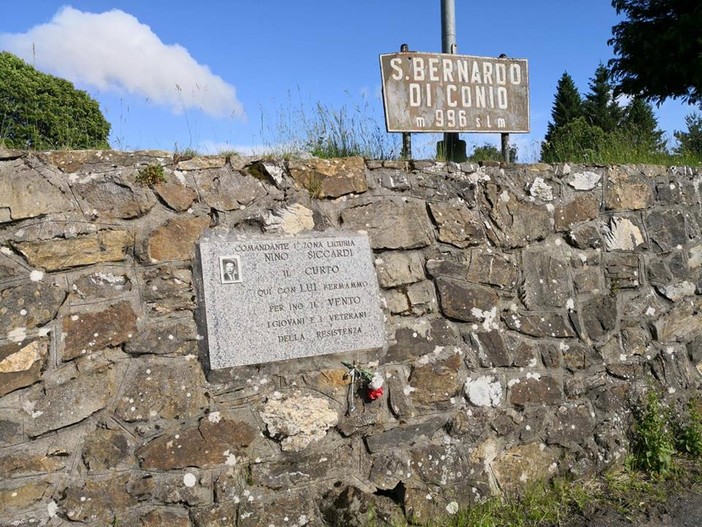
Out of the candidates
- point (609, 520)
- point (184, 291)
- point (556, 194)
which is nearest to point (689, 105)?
point (556, 194)

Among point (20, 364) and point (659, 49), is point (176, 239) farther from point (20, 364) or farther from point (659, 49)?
point (659, 49)

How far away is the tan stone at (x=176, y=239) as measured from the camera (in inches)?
105

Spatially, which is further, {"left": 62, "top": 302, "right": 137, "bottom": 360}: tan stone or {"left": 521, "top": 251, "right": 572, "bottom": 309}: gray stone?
{"left": 521, "top": 251, "right": 572, "bottom": 309}: gray stone

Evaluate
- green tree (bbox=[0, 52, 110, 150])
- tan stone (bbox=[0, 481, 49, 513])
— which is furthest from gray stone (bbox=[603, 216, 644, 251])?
green tree (bbox=[0, 52, 110, 150])

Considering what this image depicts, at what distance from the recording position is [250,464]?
273cm

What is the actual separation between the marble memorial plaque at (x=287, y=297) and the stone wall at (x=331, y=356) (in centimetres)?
7

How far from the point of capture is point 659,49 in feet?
47.3

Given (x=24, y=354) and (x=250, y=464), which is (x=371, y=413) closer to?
(x=250, y=464)

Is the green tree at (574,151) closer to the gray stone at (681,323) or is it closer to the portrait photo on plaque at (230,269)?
the gray stone at (681,323)

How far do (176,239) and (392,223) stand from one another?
111 centimetres

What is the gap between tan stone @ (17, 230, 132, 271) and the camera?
2.47 m

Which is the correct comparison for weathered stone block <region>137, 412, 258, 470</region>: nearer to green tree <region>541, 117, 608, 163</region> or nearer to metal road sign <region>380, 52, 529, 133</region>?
metal road sign <region>380, 52, 529, 133</region>

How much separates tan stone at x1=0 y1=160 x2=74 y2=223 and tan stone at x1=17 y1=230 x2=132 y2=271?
13cm

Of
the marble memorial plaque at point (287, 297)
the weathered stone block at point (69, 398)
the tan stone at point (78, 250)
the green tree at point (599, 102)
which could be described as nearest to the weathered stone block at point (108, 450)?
the weathered stone block at point (69, 398)
